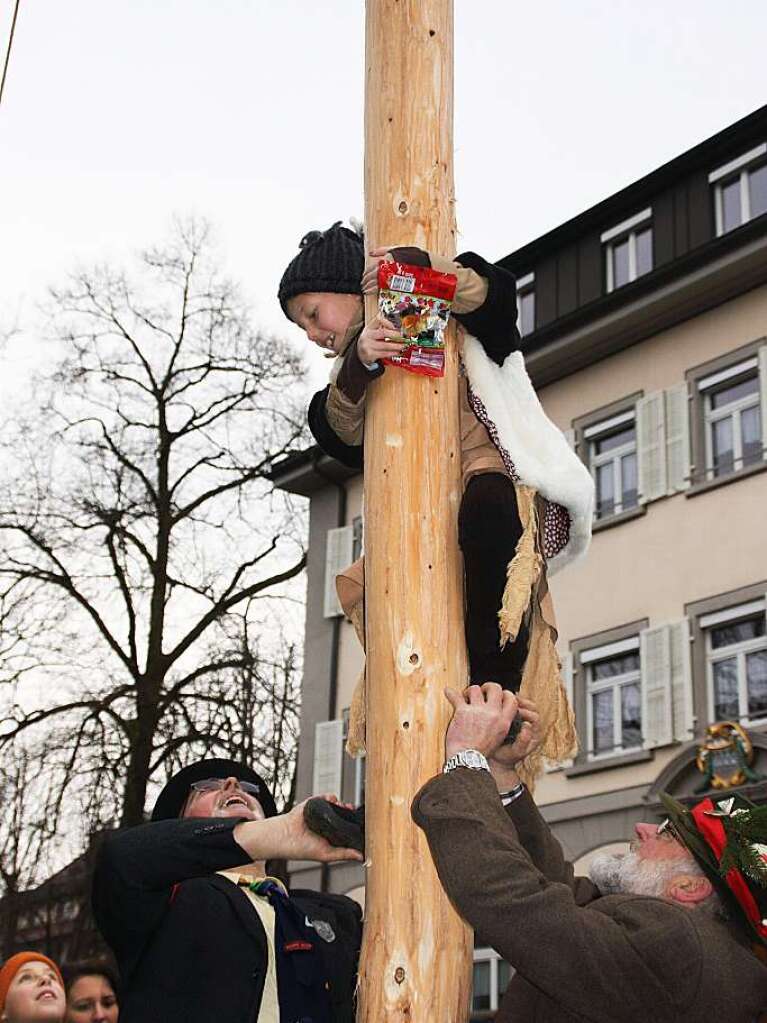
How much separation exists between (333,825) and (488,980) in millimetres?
15364

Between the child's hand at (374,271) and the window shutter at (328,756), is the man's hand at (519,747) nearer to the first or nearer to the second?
the child's hand at (374,271)

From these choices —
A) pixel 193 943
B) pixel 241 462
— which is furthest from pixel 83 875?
pixel 193 943

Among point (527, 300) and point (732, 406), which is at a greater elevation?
point (527, 300)

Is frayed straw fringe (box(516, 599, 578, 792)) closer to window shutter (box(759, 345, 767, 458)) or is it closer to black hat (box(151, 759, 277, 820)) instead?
black hat (box(151, 759, 277, 820))

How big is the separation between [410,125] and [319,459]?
18949 mm

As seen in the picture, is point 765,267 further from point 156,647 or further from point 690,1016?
point 690,1016

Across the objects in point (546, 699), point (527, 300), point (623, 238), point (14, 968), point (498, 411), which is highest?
point (623, 238)

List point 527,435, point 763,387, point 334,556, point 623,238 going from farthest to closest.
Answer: point 334,556 < point 623,238 < point 763,387 < point 527,435

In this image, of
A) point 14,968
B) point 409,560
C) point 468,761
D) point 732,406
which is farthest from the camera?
point 732,406

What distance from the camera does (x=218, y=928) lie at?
450cm

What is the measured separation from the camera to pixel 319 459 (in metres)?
23.2

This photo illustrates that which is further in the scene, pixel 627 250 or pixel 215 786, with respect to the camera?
pixel 627 250

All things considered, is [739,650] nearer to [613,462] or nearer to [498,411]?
[613,462]

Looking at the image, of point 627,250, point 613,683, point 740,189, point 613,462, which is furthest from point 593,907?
point 627,250
